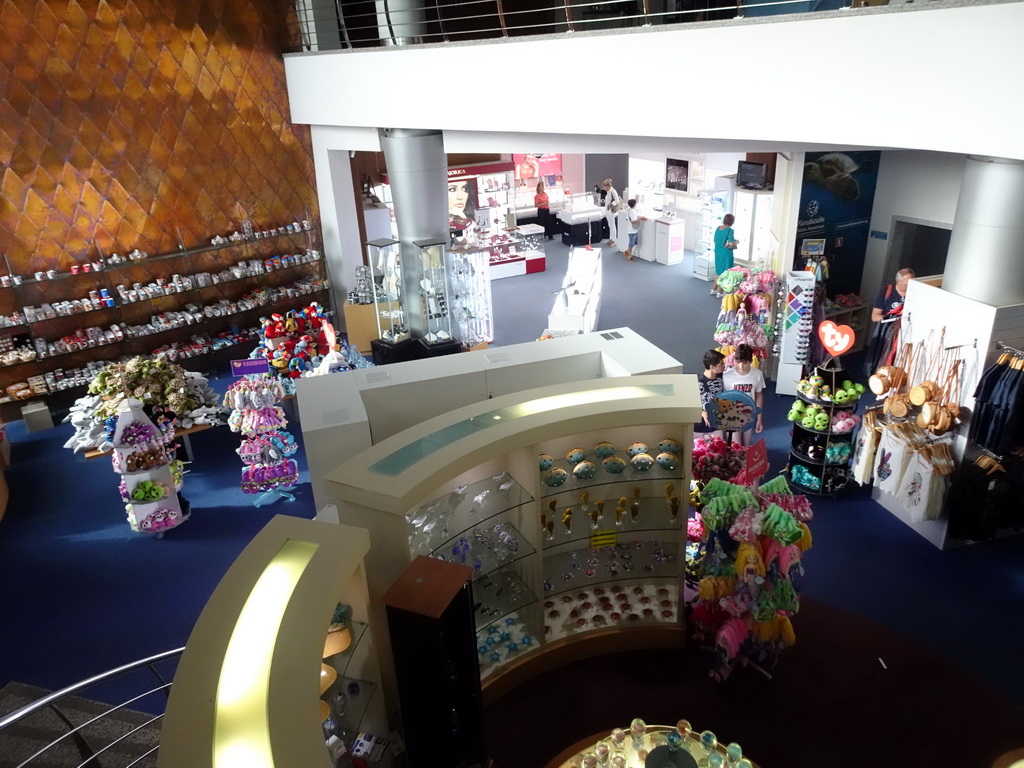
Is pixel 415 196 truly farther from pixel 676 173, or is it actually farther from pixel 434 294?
pixel 676 173

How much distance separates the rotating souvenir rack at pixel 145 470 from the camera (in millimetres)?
6590

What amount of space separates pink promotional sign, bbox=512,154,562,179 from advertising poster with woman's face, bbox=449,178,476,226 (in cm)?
286

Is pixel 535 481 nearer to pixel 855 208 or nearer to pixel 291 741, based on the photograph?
pixel 291 741

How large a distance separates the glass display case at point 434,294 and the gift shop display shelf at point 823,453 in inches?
201

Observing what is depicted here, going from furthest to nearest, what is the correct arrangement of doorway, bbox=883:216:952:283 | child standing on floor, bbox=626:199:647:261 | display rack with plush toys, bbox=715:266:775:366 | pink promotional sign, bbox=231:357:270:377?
1. child standing on floor, bbox=626:199:647:261
2. doorway, bbox=883:216:952:283
3. display rack with plush toys, bbox=715:266:775:366
4. pink promotional sign, bbox=231:357:270:377

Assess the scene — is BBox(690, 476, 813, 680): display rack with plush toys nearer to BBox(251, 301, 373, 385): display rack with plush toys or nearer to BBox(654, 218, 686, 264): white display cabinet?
BBox(251, 301, 373, 385): display rack with plush toys

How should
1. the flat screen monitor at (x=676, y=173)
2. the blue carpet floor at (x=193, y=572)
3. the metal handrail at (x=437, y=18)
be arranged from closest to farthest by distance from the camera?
the blue carpet floor at (x=193, y=572) < the metal handrail at (x=437, y=18) < the flat screen monitor at (x=676, y=173)

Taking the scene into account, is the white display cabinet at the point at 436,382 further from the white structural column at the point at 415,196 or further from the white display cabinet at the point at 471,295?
the white structural column at the point at 415,196

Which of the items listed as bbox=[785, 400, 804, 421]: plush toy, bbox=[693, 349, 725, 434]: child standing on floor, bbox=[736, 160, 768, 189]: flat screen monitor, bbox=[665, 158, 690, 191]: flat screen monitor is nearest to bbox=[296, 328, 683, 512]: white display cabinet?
bbox=[693, 349, 725, 434]: child standing on floor

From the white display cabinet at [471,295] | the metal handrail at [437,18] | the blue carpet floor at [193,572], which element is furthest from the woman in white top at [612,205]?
the blue carpet floor at [193,572]

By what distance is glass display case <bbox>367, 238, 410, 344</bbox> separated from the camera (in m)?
10.1

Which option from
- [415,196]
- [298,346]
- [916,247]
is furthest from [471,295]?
[916,247]

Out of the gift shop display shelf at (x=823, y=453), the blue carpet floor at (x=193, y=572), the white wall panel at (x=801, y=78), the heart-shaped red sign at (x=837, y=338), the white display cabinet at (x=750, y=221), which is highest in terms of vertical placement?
the white wall panel at (x=801, y=78)

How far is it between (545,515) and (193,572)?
3.58 m
